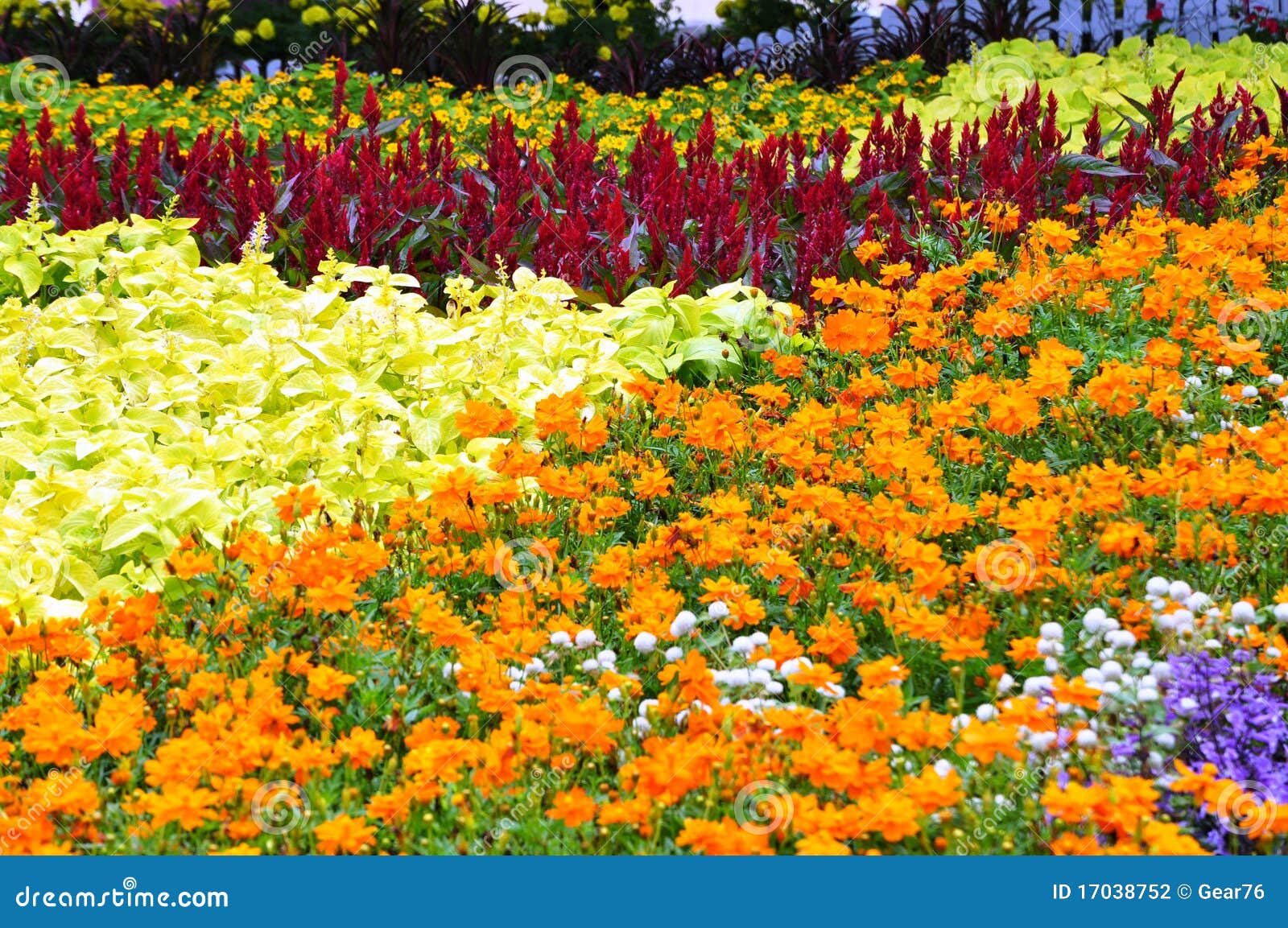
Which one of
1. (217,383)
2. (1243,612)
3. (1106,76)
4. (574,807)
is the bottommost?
(574,807)

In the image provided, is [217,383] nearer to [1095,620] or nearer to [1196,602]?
[1095,620]

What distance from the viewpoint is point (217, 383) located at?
4129mm

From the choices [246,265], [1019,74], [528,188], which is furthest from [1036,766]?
[1019,74]

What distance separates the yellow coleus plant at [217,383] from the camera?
3.39 m

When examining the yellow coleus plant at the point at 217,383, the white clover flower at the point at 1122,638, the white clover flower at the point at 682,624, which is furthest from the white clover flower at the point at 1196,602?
the yellow coleus plant at the point at 217,383

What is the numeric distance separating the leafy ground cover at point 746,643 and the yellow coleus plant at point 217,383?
19 centimetres

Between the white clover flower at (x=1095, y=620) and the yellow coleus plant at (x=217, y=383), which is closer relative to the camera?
the white clover flower at (x=1095, y=620)

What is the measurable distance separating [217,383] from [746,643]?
2307 mm

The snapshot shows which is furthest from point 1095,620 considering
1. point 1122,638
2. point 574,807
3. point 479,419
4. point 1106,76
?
point 1106,76

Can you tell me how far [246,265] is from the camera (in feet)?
15.9

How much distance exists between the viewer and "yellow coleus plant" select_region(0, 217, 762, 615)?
3.39m

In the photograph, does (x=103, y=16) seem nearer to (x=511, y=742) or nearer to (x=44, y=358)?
(x=44, y=358)

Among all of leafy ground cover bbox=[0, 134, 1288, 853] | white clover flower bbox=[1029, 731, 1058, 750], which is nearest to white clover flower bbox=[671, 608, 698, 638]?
leafy ground cover bbox=[0, 134, 1288, 853]

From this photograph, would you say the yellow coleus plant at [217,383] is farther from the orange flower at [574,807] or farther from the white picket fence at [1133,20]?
the white picket fence at [1133,20]
